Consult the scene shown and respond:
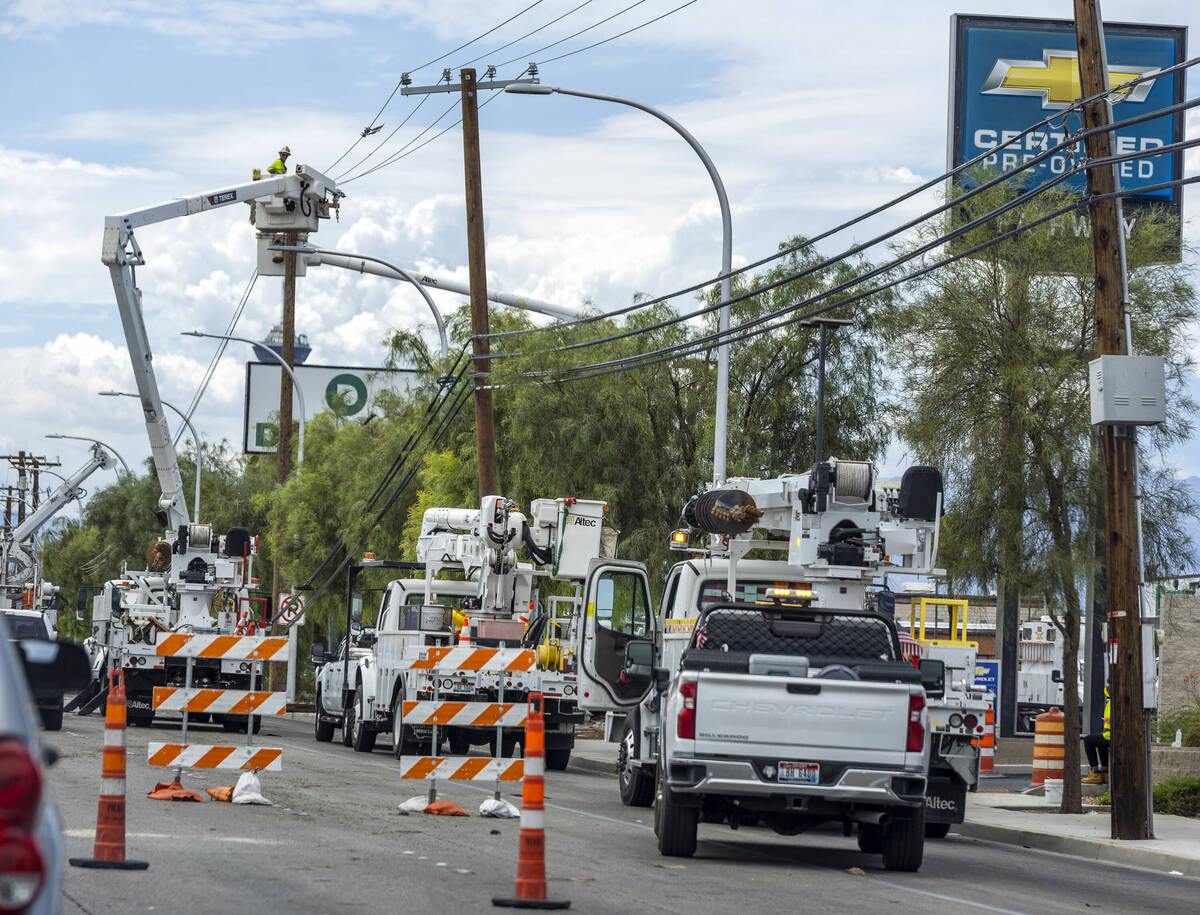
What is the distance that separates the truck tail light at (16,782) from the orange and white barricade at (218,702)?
10.8m

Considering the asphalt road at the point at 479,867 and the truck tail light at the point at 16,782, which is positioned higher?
the truck tail light at the point at 16,782

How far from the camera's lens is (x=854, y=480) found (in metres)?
16.1

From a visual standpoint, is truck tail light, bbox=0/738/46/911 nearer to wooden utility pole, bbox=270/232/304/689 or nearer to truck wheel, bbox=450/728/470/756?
truck wheel, bbox=450/728/470/756

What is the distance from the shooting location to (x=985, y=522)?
20.1m

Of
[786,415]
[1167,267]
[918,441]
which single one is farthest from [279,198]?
[1167,267]

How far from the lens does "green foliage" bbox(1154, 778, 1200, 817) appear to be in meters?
21.0

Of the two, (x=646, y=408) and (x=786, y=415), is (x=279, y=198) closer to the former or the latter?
(x=646, y=408)

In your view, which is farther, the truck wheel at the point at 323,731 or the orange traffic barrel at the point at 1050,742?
the truck wheel at the point at 323,731

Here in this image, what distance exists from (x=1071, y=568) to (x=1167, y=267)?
432 centimetres

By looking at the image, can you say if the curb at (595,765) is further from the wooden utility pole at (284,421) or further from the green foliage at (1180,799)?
the wooden utility pole at (284,421)

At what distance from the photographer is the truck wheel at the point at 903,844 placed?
1304 centimetres

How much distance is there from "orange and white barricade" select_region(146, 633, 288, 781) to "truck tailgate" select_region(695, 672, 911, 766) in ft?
13.9

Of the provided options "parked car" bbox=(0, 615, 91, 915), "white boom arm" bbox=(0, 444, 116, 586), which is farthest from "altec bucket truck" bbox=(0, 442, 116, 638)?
"parked car" bbox=(0, 615, 91, 915)

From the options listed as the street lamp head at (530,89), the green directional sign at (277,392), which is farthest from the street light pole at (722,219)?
the green directional sign at (277,392)
